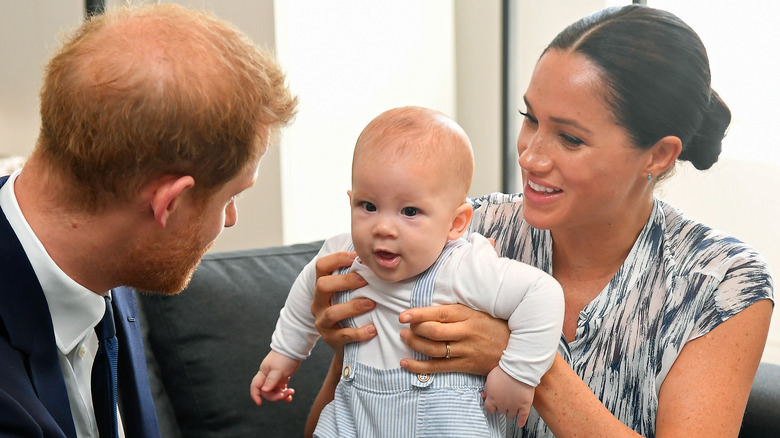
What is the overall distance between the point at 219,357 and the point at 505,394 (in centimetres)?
100

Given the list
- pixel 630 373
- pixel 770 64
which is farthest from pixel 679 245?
pixel 770 64

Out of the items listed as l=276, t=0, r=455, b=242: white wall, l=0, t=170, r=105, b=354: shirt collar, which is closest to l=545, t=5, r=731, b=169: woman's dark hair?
l=0, t=170, r=105, b=354: shirt collar

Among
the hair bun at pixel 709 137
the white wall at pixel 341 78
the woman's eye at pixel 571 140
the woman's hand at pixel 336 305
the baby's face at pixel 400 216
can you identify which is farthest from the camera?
the white wall at pixel 341 78

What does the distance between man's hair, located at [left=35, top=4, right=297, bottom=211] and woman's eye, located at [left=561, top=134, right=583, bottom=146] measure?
1.96 feet

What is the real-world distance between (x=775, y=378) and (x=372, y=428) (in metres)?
1.19

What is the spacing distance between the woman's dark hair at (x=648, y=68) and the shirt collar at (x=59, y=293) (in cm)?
103

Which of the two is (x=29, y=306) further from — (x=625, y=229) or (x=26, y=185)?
(x=625, y=229)

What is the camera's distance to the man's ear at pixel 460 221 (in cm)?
149

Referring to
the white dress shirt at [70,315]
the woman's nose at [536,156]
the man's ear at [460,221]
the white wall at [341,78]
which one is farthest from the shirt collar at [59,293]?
the white wall at [341,78]

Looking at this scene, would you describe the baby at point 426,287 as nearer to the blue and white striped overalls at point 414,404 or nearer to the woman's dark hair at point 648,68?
the blue and white striped overalls at point 414,404

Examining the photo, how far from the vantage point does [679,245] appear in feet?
5.65

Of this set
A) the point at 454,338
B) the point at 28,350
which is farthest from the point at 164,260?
the point at 454,338

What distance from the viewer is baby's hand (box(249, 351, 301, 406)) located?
166 centimetres

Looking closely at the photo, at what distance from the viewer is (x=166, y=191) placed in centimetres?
136
